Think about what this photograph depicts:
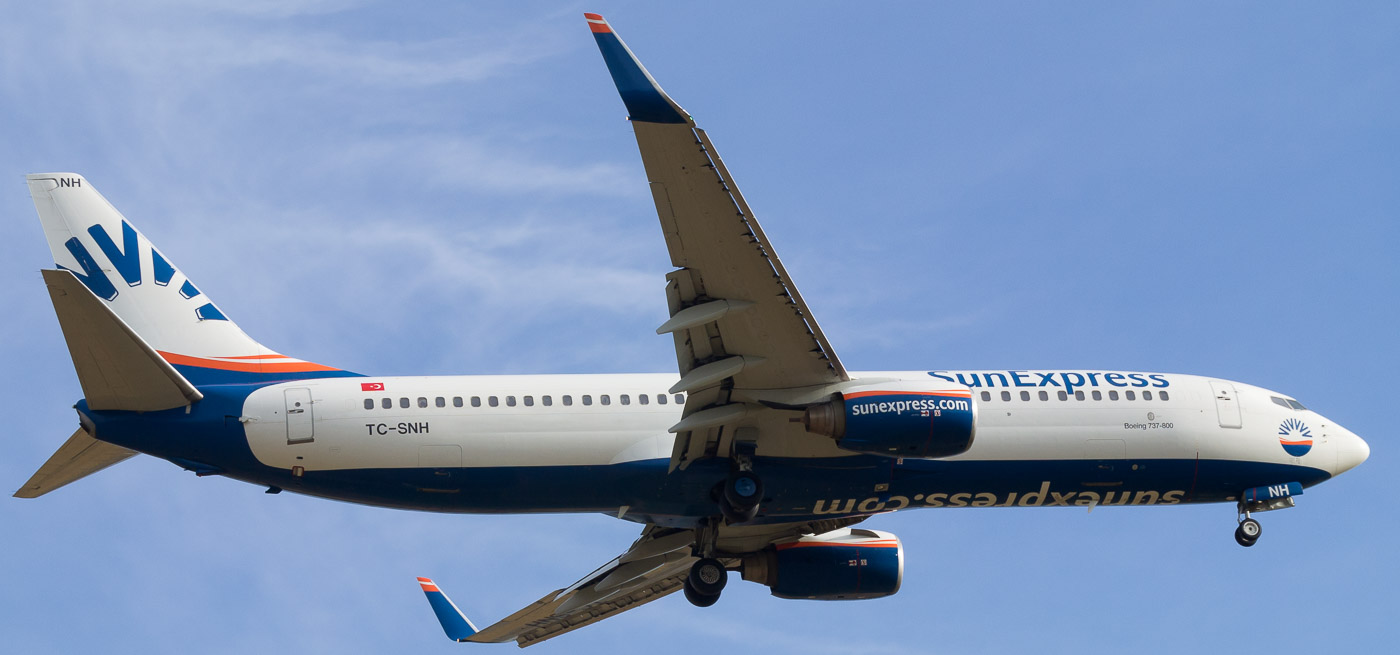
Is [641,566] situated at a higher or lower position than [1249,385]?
lower

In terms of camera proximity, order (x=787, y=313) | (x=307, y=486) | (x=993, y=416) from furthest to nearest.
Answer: (x=993, y=416), (x=307, y=486), (x=787, y=313)

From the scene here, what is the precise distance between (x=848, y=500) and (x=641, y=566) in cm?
692

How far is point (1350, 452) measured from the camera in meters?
33.8

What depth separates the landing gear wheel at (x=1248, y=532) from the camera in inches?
1297

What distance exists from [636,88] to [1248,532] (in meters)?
18.6

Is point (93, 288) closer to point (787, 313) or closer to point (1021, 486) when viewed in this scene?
point (787, 313)

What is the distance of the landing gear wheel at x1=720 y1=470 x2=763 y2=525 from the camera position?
29.2 metres

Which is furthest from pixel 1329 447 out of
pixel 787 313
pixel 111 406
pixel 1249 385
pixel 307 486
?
pixel 111 406

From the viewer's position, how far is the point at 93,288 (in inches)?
1206

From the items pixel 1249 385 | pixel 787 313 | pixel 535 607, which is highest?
pixel 1249 385

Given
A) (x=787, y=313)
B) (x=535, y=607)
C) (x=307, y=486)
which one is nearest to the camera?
(x=787, y=313)

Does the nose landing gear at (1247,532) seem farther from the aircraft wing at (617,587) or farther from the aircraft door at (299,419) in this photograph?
the aircraft door at (299,419)

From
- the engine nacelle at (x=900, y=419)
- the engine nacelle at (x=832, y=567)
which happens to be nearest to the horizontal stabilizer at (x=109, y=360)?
the engine nacelle at (x=900, y=419)

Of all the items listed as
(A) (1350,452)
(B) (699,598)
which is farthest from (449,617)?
(A) (1350,452)
